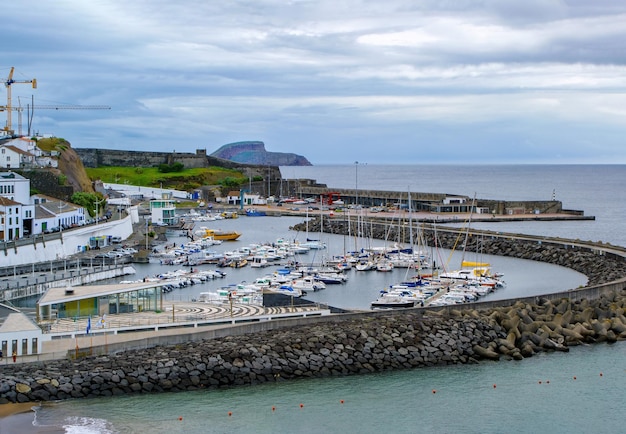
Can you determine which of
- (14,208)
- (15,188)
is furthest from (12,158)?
(14,208)

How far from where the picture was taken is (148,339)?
27.0 m

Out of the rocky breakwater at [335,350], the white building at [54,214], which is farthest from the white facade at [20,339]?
the white building at [54,214]

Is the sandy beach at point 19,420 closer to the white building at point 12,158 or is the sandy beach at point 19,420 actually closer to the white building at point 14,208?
the white building at point 14,208

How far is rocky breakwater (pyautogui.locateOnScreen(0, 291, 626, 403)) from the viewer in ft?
80.1

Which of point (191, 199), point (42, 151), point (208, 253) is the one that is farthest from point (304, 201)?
point (208, 253)

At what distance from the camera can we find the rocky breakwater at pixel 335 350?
2442cm

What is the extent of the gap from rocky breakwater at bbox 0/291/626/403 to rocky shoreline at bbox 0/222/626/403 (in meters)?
0.03

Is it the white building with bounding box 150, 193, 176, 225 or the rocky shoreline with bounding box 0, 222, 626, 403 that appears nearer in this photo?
the rocky shoreline with bounding box 0, 222, 626, 403

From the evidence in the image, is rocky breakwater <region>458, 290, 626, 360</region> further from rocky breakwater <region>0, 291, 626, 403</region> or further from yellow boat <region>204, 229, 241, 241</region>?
yellow boat <region>204, 229, 241, 241</region>

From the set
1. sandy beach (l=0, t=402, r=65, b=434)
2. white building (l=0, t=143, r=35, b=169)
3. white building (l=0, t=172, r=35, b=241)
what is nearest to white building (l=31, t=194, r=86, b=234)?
white building (l=0, t=172, r=35, b=241)

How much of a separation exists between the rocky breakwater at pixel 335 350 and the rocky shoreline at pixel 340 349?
3 cm

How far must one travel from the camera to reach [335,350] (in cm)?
2778

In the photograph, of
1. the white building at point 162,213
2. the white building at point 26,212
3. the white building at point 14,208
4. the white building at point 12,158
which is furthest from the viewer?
the white building at point 162,213

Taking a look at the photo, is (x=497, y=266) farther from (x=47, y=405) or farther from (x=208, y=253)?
(x=47, y=405)
